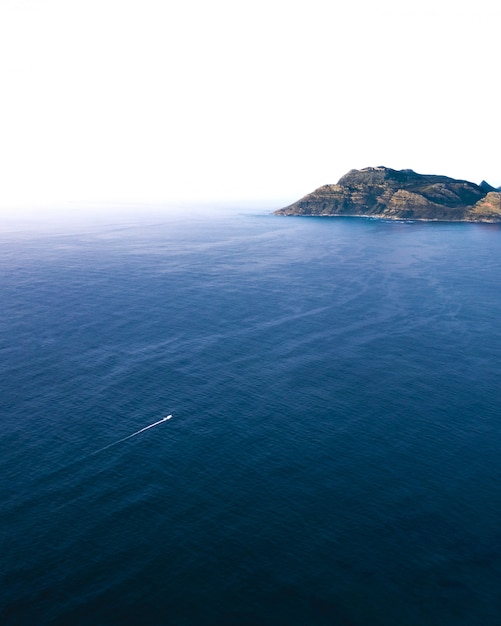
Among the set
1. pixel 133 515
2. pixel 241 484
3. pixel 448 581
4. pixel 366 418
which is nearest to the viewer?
pixel 448 581

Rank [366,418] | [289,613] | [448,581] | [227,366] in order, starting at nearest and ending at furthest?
1. [289,613]
2. [448,581]
3. [366,418]
4. [227,366]

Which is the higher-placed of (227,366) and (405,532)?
(227,366)

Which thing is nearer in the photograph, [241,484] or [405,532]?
[405,532]

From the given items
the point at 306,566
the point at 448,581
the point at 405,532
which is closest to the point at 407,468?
the point at 405,532

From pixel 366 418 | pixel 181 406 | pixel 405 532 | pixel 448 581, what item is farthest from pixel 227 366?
pixel 448 581

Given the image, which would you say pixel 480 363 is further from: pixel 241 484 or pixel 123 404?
pixel 123 404

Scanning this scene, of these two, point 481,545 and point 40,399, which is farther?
point 40,399

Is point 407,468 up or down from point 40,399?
down

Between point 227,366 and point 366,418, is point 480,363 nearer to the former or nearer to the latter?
point 366,418

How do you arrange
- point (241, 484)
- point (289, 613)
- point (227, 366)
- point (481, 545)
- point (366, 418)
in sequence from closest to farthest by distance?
point (289, 613), point (481, 545), point (241, 484), point (366, 418), point (227, 366)
